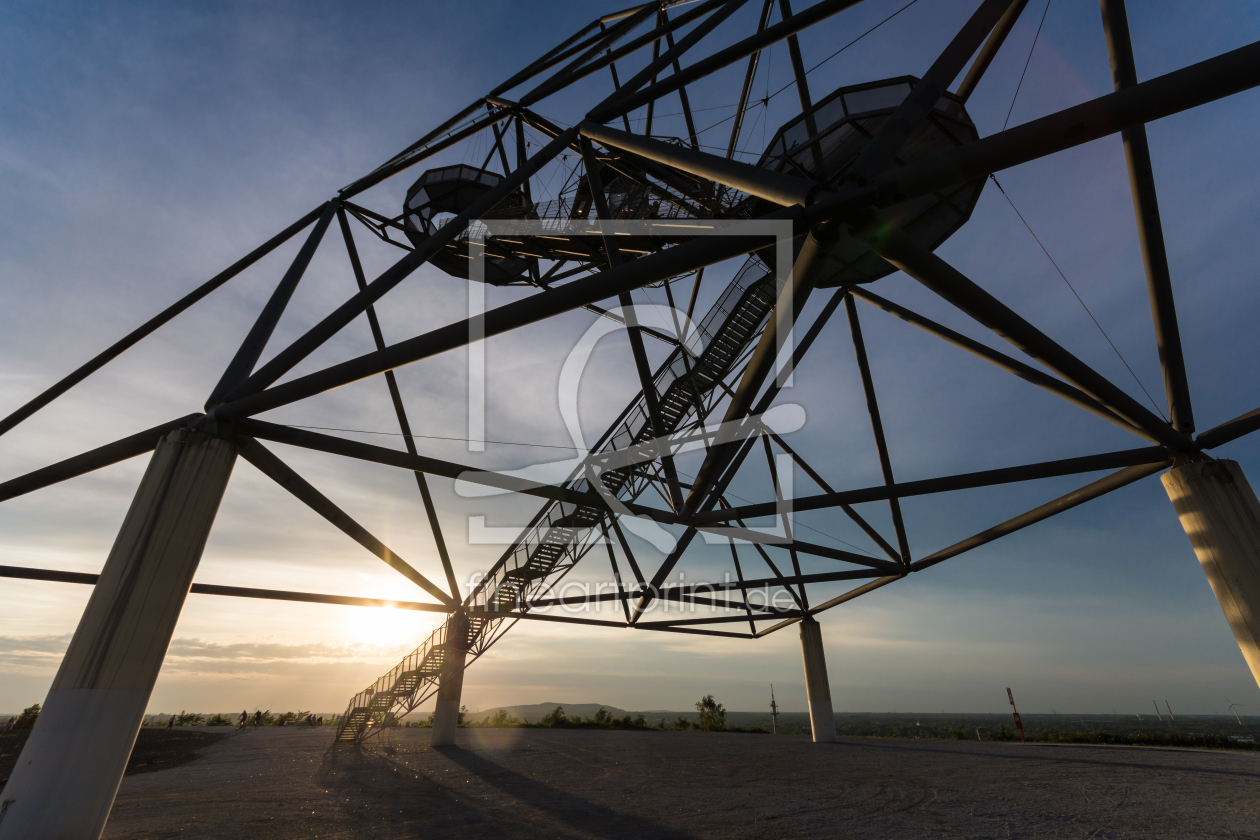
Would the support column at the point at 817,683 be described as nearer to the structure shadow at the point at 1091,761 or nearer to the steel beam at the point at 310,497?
the structure shadow at the point at 1091,761

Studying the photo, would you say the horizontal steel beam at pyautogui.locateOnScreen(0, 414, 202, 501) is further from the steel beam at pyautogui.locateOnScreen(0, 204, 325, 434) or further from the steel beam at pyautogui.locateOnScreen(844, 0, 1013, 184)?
the steel beam at pyautogui.locateOnScreen(844, 0, 1013, 184)

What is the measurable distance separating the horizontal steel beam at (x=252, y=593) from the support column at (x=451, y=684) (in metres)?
2.76

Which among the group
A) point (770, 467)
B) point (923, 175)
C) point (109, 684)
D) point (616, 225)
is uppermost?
point (616, 225)

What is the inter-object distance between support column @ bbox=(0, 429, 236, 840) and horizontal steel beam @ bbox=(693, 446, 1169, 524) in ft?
27.6

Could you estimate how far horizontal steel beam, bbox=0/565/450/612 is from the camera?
10.5 meters

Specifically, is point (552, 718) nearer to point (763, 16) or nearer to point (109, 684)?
point (109, 684)

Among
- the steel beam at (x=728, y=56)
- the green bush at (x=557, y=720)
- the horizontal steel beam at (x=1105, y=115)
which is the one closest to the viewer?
the horizontal steel beam at (x=1105, y=115)

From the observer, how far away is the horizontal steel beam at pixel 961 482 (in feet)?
27.9

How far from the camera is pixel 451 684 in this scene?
740 inches

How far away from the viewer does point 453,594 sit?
15.2 m

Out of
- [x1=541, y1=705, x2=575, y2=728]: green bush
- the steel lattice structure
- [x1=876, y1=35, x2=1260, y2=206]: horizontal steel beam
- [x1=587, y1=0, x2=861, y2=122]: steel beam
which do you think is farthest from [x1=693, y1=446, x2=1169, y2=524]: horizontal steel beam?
[x1=541, y1=705, x2=575, y2=728]: green bush

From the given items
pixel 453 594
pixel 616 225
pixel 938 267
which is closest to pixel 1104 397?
pixel 938 267

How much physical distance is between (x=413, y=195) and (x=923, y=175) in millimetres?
12125

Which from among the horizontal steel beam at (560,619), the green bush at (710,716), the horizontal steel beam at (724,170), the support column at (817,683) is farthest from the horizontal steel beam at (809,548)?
the green bush at (710,716)
